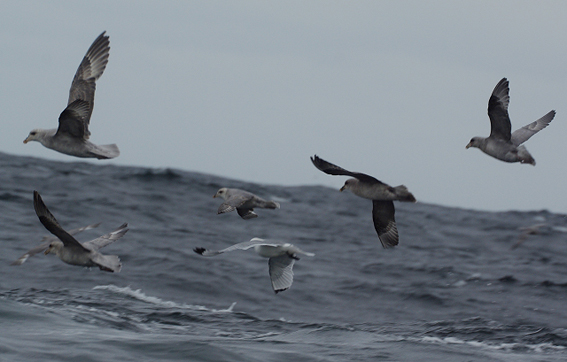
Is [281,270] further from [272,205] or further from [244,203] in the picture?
[244,203]

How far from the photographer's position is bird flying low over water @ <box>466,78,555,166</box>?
33.4 feet

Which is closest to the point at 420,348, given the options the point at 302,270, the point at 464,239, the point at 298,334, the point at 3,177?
the point at 298,334

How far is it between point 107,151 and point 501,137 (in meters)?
5.52

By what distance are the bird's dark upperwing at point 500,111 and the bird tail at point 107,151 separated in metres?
5.20

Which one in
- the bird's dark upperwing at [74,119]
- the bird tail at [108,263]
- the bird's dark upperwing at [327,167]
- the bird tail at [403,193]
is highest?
the bird's dark upperwing at [74,119]

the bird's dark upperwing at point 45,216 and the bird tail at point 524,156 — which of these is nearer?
the bird's dark upperwing at point 45,216

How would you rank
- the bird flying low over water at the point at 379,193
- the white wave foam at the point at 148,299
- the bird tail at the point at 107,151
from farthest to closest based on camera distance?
1. the white wave foam at the point at 148,299
2. the bird tail at the point at 107,151
3. the bird flying low over water at the point at 379,193

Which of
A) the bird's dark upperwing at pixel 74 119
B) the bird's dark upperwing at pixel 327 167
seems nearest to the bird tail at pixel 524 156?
the bird's dark upperwing at pixel 327 167

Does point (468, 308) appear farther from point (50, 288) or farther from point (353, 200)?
point (353, 200)

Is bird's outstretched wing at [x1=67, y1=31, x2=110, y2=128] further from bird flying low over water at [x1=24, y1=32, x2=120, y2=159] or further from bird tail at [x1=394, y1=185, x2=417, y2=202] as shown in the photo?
bird tail at [x1=394, y1=185, x2=417, y2=202]

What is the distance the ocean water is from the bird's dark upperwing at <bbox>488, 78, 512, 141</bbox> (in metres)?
3.64

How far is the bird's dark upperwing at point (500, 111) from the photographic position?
33.3 feet

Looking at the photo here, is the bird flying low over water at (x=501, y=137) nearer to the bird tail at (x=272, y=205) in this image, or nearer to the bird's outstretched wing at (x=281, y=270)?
the bird tail at (x=272, y=205)

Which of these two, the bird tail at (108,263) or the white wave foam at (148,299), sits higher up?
the bird tail at (108,263)
